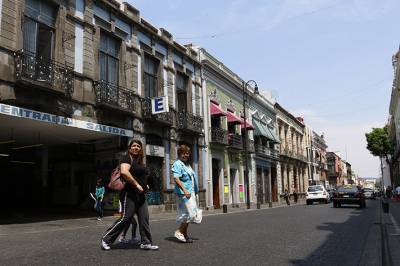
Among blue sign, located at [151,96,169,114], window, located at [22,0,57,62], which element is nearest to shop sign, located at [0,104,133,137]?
window, located at [22,0,57,62]

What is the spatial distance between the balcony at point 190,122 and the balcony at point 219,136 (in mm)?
2113

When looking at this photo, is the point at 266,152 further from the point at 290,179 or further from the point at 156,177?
the point at 156,177

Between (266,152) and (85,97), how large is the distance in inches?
1016

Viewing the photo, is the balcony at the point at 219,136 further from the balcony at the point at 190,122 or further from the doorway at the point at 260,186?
the doorway at the point at 260,186

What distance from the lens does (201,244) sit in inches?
307

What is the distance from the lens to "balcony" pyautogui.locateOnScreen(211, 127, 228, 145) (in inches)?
1108

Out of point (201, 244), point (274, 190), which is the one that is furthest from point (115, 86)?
point (274, 190)

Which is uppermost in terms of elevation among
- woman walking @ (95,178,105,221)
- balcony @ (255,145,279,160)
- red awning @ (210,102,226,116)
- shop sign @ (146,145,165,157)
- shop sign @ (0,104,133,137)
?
red awning @ (210,102,226,116)

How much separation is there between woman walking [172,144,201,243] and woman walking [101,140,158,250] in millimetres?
936

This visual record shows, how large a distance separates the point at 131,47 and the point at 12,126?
315 inches

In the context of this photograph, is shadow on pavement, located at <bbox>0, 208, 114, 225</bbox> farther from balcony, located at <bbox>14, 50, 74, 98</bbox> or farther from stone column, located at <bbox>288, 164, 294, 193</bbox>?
stone column, located at <bbox>288, 164, 294, 193</bbox>

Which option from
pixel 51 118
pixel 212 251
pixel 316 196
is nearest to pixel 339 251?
pixel 212 251

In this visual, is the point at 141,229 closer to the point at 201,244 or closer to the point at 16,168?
the point at 201,244

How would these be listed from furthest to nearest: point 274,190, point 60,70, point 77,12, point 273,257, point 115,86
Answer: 1. point 274,190
2. point 115,86
3. point 77,12
4. point 60,70
5. point 273,257
